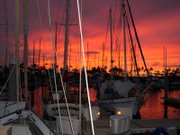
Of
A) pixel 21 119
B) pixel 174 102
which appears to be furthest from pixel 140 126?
pixel 174 102

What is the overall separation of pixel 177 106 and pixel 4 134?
39724mm

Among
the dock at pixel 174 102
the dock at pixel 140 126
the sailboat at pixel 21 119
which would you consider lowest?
the dock at pixel 174 102

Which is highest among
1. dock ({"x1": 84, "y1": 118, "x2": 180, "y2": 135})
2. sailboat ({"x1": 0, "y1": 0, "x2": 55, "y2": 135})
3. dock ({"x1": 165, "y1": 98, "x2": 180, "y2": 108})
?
sailboat ({"x1": 0, "y1": 0, "x2": 55, "y2": 135})

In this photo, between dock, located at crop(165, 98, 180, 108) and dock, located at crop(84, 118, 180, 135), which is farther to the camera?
dock, located at crop(165, 98, 180, 108)

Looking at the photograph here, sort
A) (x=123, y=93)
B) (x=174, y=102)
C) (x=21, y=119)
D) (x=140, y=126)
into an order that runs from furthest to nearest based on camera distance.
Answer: (x=174, y=102)
(x=123, y=93)
(x=140, y=126)
(x=21, y=119)

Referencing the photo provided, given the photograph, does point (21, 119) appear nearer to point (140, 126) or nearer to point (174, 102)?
point (140, 126)

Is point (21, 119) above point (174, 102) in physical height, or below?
Result: above

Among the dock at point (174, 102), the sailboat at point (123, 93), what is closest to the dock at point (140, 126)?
the sailboat at point (123, 93)

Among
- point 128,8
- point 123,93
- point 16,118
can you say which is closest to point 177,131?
point 16,118

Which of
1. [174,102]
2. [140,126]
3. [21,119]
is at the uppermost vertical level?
[21,119]

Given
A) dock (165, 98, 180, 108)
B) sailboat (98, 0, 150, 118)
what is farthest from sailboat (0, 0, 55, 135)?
dock (165, 98, 180, 108)

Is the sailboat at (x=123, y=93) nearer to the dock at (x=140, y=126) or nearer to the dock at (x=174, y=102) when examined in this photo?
the dock at (x=140, y=126)

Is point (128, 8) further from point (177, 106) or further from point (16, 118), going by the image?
point (16, 118)

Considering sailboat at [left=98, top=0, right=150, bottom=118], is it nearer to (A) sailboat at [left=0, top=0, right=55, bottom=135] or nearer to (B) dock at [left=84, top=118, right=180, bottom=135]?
(B) dock at [left=84, top=118, right=180, bottom=135]
